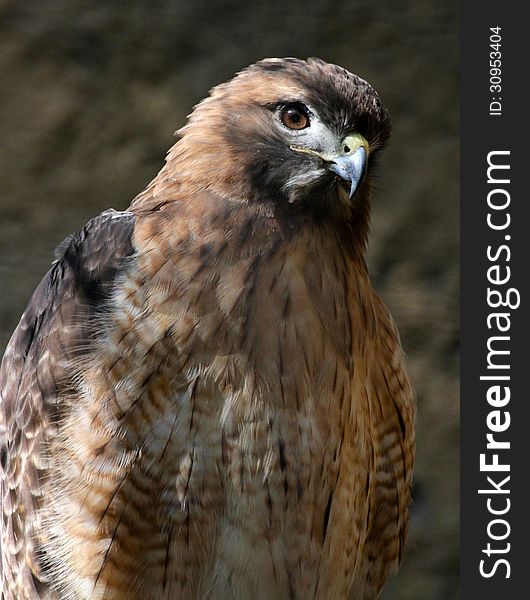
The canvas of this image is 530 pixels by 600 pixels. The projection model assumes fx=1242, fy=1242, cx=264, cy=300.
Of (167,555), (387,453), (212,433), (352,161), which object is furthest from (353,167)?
(167,555)

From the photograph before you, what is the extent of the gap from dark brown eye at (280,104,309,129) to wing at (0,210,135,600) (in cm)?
48

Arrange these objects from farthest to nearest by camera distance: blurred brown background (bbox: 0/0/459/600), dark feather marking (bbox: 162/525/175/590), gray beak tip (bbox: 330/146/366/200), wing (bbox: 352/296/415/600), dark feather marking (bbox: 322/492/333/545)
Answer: blurred brown background (bbox: 0/0/459/600) < wing (bbox: 352/296/415/600) < dark feather marking (bbox: 322/492/333/545) < dark feather marking (bbox: 162/525/175/590) < gray beak tip (bbox: 330/146/366/200)

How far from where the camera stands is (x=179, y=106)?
15.7 feet

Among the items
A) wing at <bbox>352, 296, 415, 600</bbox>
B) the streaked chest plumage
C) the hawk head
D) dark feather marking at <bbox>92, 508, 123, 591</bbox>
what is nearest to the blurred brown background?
wing at <bbox>352, 296, 415, 600</bbox>

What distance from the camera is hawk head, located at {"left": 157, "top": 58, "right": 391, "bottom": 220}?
3100mm

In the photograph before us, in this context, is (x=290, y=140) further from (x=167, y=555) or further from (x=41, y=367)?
(x=167, y=555)

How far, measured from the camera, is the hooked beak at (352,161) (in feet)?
9.98

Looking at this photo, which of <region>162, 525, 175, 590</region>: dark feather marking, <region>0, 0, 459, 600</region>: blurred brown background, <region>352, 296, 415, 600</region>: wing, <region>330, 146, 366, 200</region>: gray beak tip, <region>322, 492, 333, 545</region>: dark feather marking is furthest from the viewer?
<region>0, 0, 459, 600</region>: blurred brown background

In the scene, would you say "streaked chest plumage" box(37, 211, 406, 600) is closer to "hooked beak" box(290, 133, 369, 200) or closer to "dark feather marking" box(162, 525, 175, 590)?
"dark feather marking" box(162, 525, 175, 590)

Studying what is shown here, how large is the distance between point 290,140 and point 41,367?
882mm

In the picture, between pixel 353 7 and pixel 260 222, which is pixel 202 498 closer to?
pixel 260 222

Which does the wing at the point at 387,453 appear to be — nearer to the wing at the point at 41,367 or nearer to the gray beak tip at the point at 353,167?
the gray beak tip at the point at 353,167

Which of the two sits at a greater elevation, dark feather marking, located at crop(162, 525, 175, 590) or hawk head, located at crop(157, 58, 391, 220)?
hawk head, located at crop(157, 58, 391, 220)

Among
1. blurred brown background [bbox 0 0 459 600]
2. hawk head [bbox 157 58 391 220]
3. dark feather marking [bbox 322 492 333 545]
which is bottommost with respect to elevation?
dark feather marking [bbox 322 492 333 545]
